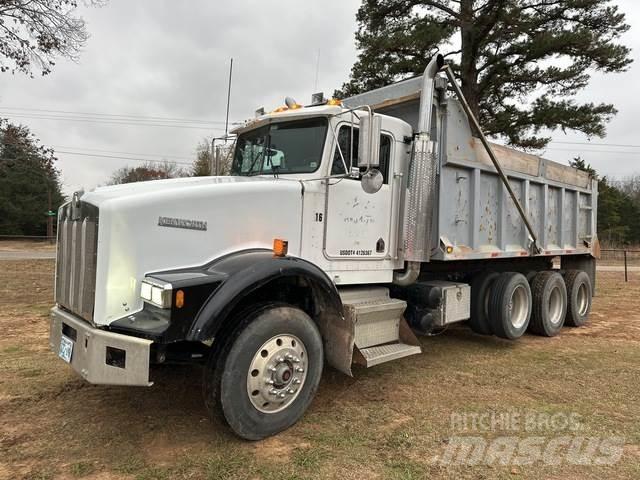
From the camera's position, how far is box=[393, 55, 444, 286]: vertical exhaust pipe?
15.9 feet

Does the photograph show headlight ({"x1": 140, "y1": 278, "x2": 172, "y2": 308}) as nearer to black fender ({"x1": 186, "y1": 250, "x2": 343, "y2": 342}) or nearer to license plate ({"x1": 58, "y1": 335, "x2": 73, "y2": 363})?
black fender ({"x1": 186, "y1": 250, "x2": 343, "y2": 342})

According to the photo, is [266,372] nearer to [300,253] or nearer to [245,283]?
[245,283]

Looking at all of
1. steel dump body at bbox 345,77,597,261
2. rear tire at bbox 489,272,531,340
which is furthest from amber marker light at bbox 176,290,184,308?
rear tire at bbox 489,272,531,340

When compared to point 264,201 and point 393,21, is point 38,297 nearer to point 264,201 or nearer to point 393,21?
point 264,201

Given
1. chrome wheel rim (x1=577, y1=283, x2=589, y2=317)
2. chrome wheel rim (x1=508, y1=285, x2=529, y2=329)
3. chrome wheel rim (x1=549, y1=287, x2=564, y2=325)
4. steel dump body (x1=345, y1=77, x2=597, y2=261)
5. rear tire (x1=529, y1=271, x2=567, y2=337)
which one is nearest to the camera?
steel dump body (x1=345, y1=77, x2=597, y2=261)

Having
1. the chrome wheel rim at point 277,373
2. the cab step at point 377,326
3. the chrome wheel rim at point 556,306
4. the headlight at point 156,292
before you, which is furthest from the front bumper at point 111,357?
the chrome wheel rim at point 556,306

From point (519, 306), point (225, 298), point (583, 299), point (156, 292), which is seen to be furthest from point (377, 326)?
point (583, 299)

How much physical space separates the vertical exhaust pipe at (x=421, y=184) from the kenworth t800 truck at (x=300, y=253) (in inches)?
0.6

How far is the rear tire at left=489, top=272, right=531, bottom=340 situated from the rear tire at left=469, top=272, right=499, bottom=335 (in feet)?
0.21

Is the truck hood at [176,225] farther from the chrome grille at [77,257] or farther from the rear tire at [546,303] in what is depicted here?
the rear tire at [546,303]

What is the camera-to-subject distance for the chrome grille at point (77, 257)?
3.31 metres

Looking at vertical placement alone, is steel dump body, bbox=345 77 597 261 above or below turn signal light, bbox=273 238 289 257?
above

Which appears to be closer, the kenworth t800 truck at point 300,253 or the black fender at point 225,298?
the black fender at point 225,298

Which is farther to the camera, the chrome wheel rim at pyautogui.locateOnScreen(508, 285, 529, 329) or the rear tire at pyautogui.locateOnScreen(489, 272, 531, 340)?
the chrome wheel rim at pyautogui.locateOnScreen(508, 285, 529, 329)
